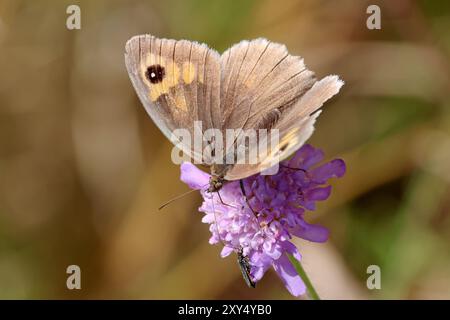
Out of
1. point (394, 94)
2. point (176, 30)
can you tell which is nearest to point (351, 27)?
point (394, 94)

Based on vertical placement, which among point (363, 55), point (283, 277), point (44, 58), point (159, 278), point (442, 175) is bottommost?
point (283, 277)

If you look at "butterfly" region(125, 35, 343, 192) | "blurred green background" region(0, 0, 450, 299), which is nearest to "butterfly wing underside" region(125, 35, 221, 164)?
"butterfly" region(125, 35, 343, 192)

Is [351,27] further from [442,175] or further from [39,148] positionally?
[39,148]

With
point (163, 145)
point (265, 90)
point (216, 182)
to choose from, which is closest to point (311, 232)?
point (216, 182)

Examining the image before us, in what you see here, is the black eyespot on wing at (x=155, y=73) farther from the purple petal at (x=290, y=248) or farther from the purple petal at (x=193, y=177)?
the purple petal at (x=290, y=248)

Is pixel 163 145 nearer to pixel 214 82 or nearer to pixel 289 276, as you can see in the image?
pixel 214 82

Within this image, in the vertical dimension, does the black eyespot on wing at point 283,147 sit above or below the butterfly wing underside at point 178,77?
below

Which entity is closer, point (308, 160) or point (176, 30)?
point (308, 160)

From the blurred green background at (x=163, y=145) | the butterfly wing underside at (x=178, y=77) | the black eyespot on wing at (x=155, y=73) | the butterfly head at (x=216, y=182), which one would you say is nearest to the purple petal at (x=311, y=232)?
the butterfly head at (x=216, y=182)
